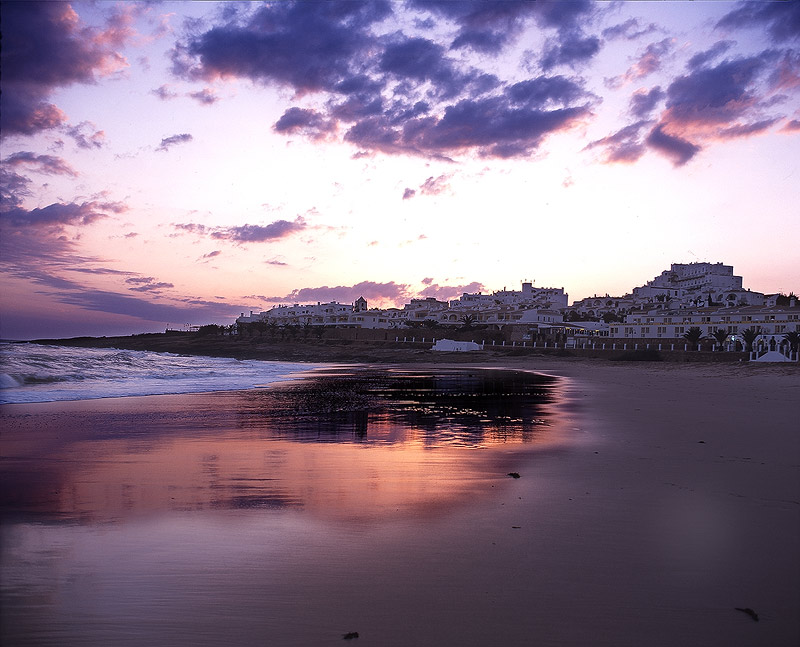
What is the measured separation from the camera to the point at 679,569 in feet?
14.1

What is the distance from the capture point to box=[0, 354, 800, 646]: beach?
11.6 ft

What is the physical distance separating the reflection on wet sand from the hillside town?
49.9 metres

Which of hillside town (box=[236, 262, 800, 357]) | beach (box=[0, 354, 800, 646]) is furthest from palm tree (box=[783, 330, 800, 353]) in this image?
beach (box=[0, 354, 800, 646])

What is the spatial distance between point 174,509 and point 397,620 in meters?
3.57

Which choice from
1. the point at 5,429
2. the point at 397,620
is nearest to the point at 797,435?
the point at 397,620

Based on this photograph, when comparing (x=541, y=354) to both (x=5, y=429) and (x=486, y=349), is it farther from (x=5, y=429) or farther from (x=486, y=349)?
(x=5, y=429)

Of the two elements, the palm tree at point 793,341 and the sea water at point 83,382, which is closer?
the sea water at point 83,382

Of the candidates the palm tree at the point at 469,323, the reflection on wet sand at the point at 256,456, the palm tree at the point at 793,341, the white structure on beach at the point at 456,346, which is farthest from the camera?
the palm tree at the point at 469,323

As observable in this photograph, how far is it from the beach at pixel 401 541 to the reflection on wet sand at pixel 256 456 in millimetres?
65

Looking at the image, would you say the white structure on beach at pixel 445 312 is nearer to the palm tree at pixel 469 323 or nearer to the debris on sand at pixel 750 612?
the palm tree at pixel 469 323

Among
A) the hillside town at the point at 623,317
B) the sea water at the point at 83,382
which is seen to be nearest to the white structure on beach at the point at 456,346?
the hillside town at the point at 623,317

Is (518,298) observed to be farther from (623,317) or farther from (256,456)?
(256,456)

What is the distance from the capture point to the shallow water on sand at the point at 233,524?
11.9 ft

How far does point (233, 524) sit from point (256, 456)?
3577mm
